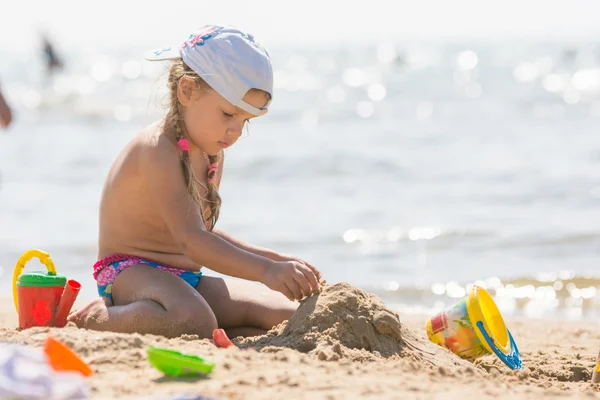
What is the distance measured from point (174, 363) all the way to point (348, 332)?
0.84 metres

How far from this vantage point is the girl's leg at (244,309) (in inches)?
136

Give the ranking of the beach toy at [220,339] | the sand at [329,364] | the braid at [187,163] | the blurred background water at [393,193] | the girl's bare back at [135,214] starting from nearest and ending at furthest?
the sand at [329,364] → the beach toy at [220,339] → the braid at [187,163] → the girl's bare back at [135,214] → the blurred background water at [393,193]

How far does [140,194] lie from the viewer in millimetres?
3330

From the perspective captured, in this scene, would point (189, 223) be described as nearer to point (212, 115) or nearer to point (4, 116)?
point (212, 115)

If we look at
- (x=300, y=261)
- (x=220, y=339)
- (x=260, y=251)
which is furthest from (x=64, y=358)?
(x=260, y=251)

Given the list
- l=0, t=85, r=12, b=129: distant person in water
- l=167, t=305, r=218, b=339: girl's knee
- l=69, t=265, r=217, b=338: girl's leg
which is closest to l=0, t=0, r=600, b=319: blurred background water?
l=0, t=85, r=12, b=129: distant person in water

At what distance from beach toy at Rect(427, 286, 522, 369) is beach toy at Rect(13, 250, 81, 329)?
142 cm

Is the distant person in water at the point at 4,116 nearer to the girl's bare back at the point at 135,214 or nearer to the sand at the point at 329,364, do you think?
the girl's bare back at the point at 135,214

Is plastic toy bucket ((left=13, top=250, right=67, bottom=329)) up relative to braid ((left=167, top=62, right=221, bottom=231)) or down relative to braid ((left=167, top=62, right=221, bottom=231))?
down

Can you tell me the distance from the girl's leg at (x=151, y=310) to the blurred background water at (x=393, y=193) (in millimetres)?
711

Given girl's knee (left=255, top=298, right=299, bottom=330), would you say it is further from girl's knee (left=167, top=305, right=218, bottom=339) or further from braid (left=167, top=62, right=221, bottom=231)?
braid (left=167, top=62, right=221, bottom=231)

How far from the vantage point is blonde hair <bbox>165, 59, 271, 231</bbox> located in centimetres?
321

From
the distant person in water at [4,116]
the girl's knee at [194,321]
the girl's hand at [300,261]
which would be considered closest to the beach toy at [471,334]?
the girl's hand at [300,261]

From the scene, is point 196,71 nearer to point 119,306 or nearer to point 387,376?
point 119,306
